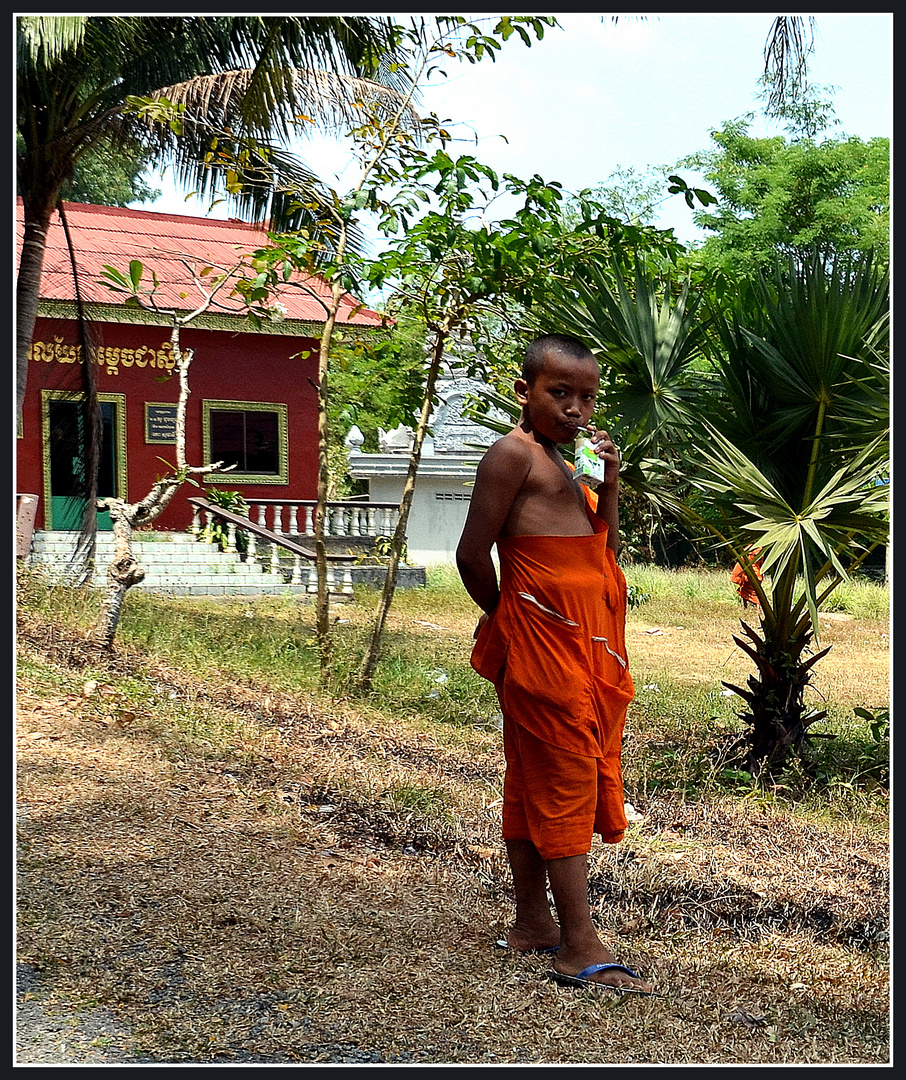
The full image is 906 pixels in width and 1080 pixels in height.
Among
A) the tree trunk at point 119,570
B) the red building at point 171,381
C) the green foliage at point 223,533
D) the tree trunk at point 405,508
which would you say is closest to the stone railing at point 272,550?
the green foliage at point 223,533

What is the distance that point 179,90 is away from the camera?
929 cm

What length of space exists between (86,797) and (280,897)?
154 centimetres

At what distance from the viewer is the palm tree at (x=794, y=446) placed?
16.9 ft

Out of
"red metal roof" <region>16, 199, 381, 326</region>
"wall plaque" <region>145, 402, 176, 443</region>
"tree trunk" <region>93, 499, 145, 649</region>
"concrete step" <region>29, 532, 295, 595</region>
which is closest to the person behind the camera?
"tree trunk" <region>93, 499, 145, 649</region>

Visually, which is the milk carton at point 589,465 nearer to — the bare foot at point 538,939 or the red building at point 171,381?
the bare foot at point 538,939

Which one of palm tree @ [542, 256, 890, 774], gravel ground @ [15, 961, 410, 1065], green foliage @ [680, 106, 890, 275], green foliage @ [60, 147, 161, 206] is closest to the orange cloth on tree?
palm tree @ [542, 256, 890, 774]

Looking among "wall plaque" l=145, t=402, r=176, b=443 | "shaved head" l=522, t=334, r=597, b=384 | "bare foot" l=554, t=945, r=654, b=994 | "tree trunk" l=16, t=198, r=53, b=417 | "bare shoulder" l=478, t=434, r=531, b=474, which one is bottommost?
"bare foot" l=554, t=945, r=654, b=994

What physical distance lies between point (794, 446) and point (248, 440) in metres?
13.1

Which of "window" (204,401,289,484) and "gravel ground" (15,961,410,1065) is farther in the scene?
"window" (204,401,289,484)

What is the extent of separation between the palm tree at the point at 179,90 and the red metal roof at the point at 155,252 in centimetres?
561

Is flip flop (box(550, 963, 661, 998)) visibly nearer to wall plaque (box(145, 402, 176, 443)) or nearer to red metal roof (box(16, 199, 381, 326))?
red metal roof (box(16, 199, 381, 326))

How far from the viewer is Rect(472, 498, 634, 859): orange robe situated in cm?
331

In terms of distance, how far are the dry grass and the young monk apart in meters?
0.33

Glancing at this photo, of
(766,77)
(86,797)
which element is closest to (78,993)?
(86,797)
